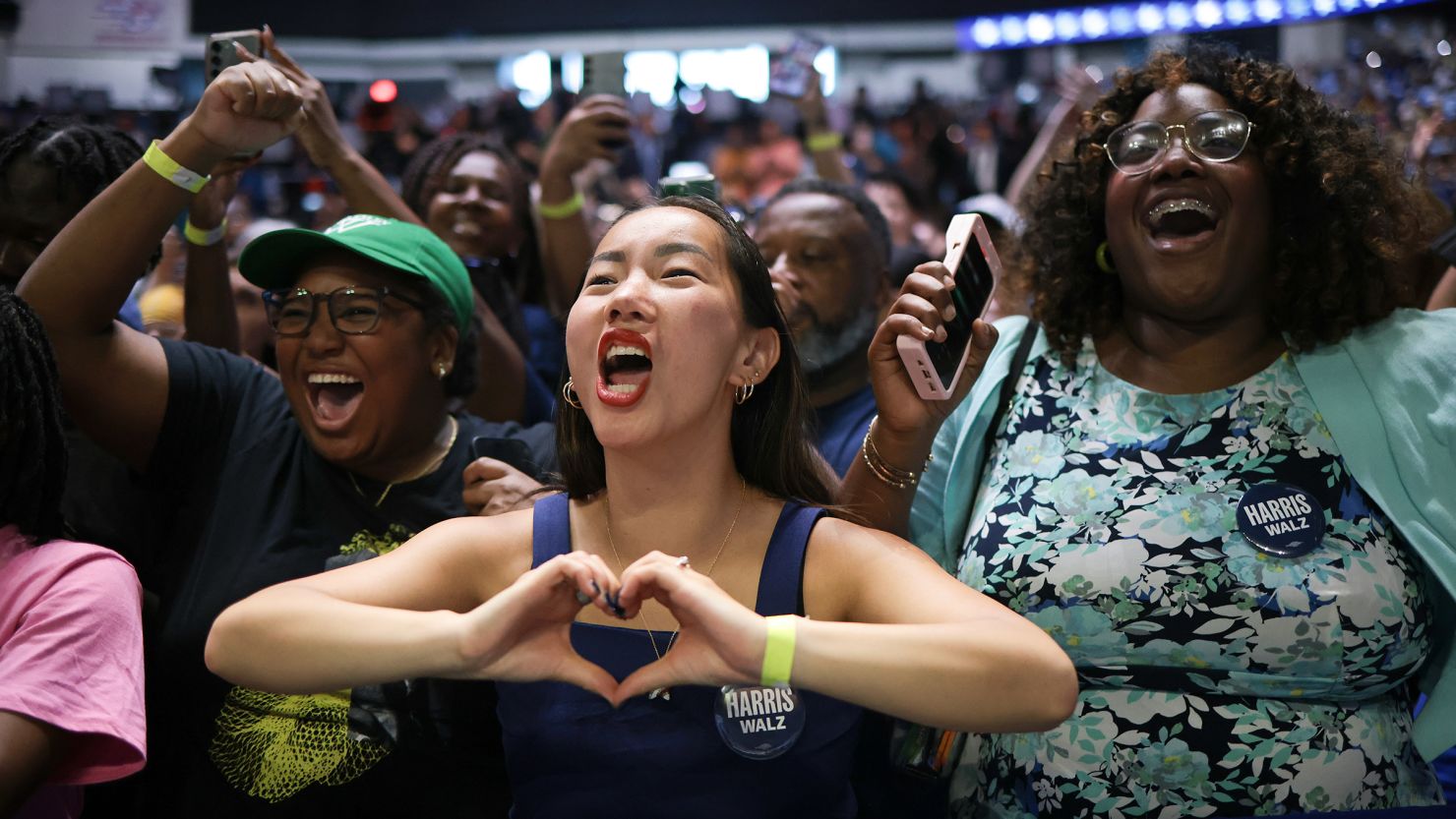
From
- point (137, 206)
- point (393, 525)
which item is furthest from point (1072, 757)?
point (137, 206)

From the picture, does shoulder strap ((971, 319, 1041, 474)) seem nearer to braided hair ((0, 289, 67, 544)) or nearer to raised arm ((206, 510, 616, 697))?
raised arm ((206, 510, 616, 697))

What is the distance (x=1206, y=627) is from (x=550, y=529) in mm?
1067

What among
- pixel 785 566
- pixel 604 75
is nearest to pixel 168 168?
pixel 785 566

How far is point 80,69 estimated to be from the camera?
10.8m

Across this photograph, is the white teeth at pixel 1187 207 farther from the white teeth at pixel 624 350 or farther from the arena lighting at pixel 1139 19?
the arena lighting at pixel 1139 19

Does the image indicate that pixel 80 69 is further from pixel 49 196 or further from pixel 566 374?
pixel 566 374

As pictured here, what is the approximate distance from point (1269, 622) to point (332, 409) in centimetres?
174

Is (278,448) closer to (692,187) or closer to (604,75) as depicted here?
(692,187)

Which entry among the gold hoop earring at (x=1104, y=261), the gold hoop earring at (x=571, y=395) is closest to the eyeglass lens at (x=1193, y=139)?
the gold hoop earring at (x=1104, y=261)

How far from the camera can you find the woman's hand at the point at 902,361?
2092mm

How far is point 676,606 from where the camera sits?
63.6 inches

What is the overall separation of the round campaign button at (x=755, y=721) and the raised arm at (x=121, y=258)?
1.30m

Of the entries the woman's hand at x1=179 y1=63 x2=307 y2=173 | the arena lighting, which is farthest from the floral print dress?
the arena lighting

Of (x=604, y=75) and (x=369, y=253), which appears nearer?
(x=369, y=253)
